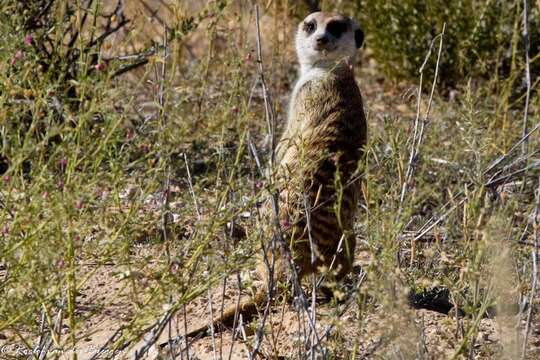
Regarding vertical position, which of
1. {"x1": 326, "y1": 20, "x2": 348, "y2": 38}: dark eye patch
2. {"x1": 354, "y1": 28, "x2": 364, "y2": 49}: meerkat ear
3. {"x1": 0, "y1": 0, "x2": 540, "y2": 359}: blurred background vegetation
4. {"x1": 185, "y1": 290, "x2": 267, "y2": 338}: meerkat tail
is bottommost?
{"x1": 185, "y1": 290, "x2": 267, "y2": 338}: meerkat tail

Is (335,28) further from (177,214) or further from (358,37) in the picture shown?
(177,214)

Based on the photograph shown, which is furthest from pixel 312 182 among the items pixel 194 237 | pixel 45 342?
pixel 45 342

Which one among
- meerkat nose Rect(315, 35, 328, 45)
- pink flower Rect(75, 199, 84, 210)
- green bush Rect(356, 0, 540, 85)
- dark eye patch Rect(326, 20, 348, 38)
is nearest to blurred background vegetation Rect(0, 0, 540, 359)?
pink flower Rect(75, 199, 84, 210)

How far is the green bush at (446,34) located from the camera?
532 centimetres

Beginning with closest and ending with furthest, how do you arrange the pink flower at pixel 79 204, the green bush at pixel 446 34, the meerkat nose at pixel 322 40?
the pink flower at pixel 79 204
the meerkat nose at pixel 322 40
the green bush at pixel 446 34

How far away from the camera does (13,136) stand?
190 centimetres

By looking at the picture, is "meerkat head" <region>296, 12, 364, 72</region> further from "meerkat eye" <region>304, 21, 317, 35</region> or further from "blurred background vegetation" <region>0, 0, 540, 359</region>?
"blurred background vegetation" <region>0, 0, 540, 359</region>

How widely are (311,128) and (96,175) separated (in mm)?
1362

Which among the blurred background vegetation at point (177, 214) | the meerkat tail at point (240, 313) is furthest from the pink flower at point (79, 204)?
the meerkat tail at point (240, 313)

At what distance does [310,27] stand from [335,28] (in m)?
0.13

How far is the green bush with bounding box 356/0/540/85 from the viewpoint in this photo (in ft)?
17.4

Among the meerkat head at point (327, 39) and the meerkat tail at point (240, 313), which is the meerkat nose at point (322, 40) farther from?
the meerkat tail at point (240, 313)

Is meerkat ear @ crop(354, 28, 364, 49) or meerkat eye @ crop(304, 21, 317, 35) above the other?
meerkat eye @ crop(304, 21, 317, 35)

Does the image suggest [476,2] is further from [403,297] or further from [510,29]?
[403,297]
